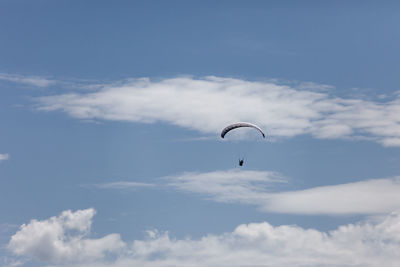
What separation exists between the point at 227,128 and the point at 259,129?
9.39 meters

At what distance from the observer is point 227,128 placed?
320ft

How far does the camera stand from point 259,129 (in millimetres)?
90750

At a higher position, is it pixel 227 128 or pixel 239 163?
pixel 227 128

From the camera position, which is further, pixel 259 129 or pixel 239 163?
pixel 239 163

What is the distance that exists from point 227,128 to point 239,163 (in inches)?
330

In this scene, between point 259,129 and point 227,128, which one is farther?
point 227,128

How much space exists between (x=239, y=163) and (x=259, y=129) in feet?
34.1

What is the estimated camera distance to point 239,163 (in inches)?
3812
